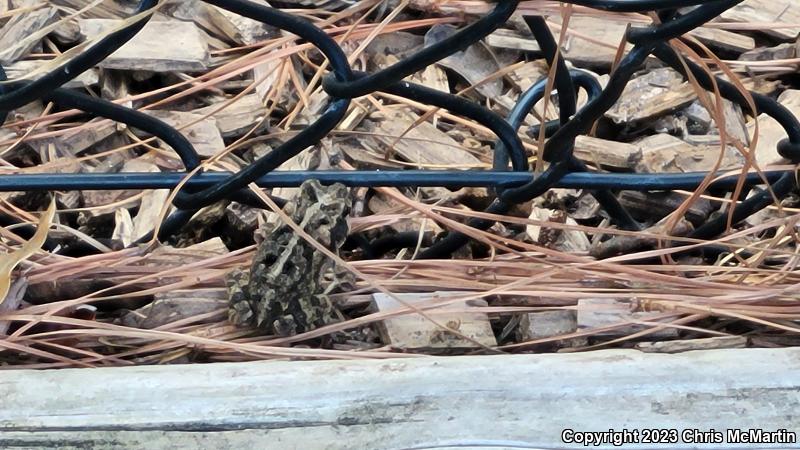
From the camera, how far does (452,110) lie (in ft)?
3.20

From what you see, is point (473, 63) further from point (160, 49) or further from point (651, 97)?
point (160, 49)

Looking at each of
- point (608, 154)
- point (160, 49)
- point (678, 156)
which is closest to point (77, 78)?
point (160, 49)

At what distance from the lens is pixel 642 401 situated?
0.83m

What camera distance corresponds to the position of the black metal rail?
82cm

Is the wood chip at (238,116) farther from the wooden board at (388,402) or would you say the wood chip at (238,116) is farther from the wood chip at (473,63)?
the wooden board at (388,402)

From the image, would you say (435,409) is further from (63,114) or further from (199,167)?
(63,114)

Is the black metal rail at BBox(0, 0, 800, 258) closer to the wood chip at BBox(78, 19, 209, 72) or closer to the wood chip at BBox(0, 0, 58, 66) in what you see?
the wood chip at BBox(78, 19, 209, 72)

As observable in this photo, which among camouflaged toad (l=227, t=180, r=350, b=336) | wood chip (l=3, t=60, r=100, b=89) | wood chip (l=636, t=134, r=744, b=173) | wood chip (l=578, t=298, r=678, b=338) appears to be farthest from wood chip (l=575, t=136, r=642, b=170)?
wood chip (l=3, t=60, r=100, b=89)

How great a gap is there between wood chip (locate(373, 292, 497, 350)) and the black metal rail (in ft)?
0.39

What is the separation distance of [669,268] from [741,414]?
9.0 inches

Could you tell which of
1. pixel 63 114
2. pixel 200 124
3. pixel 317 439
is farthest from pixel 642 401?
pixel 63 114

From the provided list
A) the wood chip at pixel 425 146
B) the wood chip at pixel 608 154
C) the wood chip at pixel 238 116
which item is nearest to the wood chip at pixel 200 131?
the wood chip at pixel 238 116

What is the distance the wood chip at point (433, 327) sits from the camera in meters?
0.94

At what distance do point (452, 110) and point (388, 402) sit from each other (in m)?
0.31
